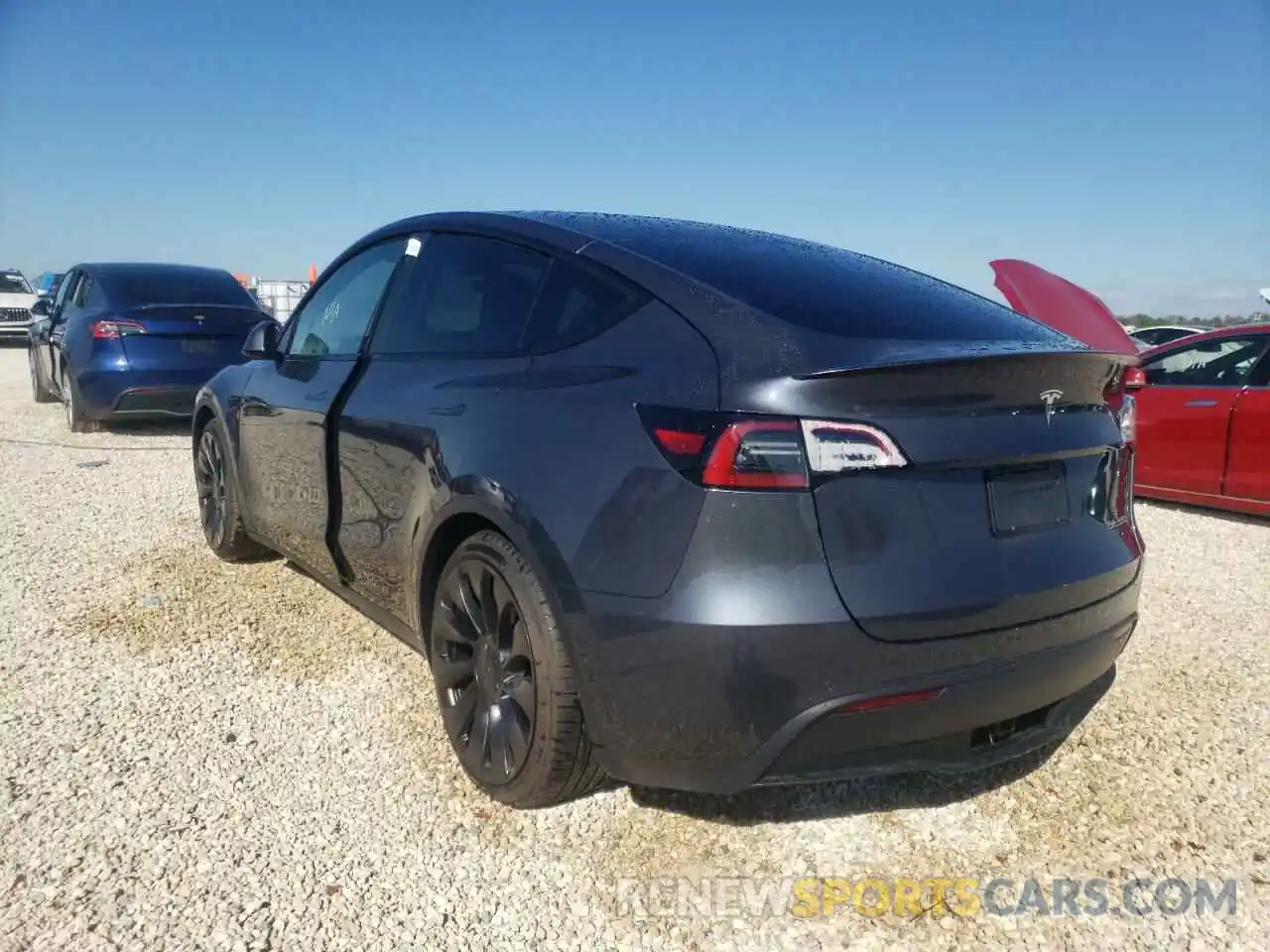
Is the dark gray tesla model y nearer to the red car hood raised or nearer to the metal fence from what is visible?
the red car hood raised

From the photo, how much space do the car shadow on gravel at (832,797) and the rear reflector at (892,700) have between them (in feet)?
2.09

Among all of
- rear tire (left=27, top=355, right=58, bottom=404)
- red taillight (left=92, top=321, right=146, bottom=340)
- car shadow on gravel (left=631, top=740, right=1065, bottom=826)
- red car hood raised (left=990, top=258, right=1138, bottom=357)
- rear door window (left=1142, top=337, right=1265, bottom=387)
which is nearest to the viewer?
car shadow on gravel (left=631, top=740, right=1065, bottom=826)

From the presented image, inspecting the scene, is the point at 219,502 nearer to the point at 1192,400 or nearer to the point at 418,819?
the point at 418,819

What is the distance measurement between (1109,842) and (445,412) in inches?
85.4

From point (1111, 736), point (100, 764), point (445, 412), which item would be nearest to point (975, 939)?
point (1111, 736)

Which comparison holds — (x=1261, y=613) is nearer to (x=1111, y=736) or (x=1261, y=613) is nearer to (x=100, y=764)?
(x=1111, y=736)

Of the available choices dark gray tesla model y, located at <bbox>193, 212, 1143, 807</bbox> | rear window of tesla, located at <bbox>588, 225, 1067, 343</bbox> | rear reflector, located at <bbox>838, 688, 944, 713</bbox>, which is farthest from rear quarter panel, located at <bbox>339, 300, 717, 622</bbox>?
rear reflector, located at <bbox>838, 688, 944, 713</bbox>

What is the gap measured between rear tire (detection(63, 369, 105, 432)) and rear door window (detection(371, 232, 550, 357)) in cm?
665

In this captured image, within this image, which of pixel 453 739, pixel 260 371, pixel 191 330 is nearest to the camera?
pixel 453 739

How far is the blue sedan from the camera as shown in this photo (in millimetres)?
8250

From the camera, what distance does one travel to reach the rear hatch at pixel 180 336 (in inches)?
325

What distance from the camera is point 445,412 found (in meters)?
2.77

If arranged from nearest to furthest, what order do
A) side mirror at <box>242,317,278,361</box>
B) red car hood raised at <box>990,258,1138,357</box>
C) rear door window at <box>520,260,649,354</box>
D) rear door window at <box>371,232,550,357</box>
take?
rear door window at <box>520,260,649,354</box>, rear door window at <box>371,232,550,357</box>, side mirror at <box>242,317,278,361</box>, red car hood raised at <box>990,258,1138,357</box>

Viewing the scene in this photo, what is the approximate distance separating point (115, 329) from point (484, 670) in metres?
7.17
